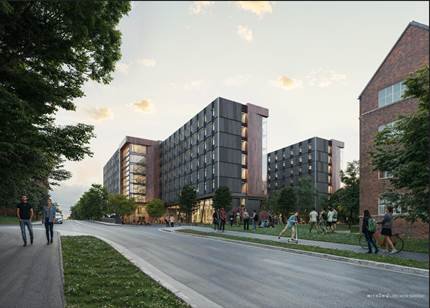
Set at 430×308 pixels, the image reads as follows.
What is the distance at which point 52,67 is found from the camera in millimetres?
11562

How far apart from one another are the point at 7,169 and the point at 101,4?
8964mm

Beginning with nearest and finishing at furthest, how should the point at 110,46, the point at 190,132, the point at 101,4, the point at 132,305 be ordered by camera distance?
the point at 132,305 < the point at 101,4 < the point at 110,46 < the point at 190,132

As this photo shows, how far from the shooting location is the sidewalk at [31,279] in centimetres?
607

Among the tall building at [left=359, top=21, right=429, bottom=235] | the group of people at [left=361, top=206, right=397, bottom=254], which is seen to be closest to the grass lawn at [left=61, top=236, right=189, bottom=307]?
the group of people at [left=361, top=206, right=397, bottom=254]

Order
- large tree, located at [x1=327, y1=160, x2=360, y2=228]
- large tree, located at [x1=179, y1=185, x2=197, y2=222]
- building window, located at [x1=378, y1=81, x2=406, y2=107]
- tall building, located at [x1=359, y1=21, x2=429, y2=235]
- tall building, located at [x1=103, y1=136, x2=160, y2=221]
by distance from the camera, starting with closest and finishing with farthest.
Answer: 1. tall building, located at [x1=359, y1=21, x2=429, y2=235]
2. building window, located at [x1=378, y1=81, x2=406, y2=107]
3. large tree, located at [x1=327, y1=160, x2=360, y2=228]
4. large tree, located at [x1=179, y1=185, x2=197, y2=222]
5. tall building, located at [x1=103, y1=136, x2=160, y2=221]

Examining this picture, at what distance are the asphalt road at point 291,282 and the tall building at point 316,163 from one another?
90.5 meters

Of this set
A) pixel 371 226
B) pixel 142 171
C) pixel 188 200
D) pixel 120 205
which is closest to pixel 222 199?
pixel 188 200

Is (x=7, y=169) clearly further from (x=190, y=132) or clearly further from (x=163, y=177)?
(x=163, y=177)

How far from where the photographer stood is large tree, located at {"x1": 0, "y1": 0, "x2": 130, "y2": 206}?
8711 millimetres

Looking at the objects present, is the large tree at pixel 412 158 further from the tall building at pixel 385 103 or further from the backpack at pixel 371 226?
the tall building at pixel 385 103

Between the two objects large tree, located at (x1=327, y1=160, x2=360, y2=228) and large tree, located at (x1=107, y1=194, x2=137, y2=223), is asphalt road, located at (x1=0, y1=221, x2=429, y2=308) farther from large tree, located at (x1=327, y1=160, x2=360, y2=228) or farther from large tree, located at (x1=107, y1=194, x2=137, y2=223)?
large tree, located at (x1=107, y1=194, x2=137, y2=223)

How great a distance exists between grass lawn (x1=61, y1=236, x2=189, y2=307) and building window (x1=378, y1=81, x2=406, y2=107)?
80.9ft

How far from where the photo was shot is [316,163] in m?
103

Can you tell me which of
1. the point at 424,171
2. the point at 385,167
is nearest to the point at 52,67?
the point at 424,171
